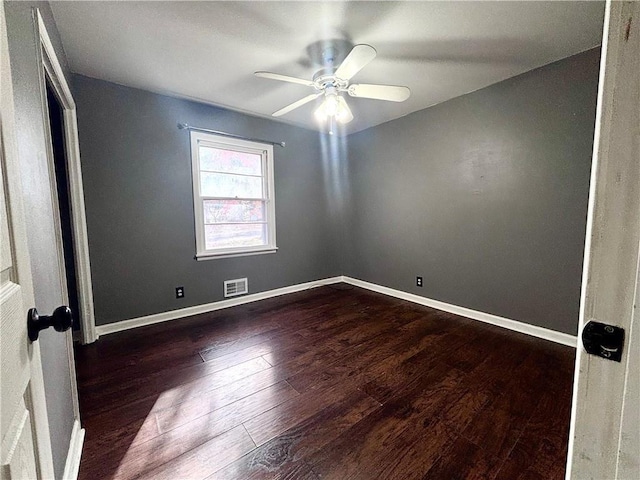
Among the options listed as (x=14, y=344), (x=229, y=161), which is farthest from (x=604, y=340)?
Result: (x=229, y=161)

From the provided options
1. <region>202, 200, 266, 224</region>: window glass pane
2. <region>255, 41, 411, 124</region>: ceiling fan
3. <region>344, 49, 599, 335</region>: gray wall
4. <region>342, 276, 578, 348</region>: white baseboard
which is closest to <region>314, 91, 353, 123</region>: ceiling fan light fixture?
<region>255, 41, 411, 124</region>: ceiling fan

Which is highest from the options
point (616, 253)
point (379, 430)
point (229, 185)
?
point (229, 185)

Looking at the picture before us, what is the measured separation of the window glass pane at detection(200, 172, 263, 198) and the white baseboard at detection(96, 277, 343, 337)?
1317mm

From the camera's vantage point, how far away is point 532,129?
2424 millimetres

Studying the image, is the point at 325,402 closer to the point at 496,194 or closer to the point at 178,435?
the point at 178,435

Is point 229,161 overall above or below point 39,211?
above

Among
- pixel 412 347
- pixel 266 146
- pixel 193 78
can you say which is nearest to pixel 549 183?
pixel 412 347

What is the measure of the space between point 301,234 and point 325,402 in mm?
2622

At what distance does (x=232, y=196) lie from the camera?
3408 mm

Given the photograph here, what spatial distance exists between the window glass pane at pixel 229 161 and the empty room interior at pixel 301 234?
0.10 feet

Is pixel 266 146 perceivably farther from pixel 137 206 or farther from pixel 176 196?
pixel 137 206

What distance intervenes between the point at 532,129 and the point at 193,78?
122 inches

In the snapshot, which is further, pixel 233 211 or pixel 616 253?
pixel 233 211

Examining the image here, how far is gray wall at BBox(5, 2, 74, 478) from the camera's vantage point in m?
0.95
